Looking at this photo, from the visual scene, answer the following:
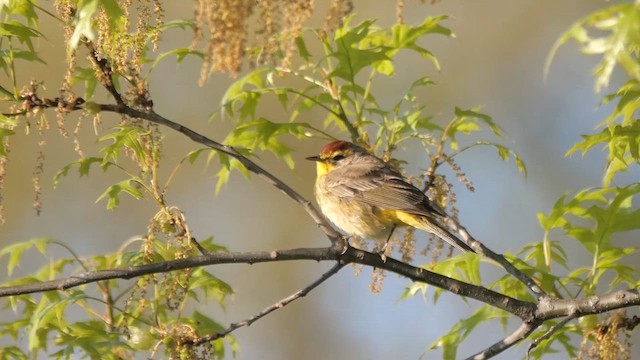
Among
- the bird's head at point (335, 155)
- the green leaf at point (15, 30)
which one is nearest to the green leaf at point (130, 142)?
the green leaf at point (15, 30)

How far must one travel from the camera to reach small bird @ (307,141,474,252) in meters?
2.85

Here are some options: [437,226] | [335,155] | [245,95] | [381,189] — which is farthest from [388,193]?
[245,95]

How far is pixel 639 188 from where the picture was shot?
92.7 inches

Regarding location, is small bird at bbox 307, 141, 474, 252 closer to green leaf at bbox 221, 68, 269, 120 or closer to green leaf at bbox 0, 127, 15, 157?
green leaf at bbox 221, 68, 269, 120

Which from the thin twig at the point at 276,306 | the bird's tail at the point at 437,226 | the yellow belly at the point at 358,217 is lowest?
the thin twig at the point at 276,306

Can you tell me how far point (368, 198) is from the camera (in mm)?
3170

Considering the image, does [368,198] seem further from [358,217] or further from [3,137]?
[3,137]

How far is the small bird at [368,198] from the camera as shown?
2848mm

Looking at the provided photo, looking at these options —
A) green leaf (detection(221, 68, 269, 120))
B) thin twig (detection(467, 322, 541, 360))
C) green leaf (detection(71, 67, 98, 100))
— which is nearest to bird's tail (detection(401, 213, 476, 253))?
thin twig (detection(467, 322, 541, 360))

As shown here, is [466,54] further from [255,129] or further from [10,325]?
[10,325]

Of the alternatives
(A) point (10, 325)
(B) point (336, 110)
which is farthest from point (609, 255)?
(A) point (10, 325)

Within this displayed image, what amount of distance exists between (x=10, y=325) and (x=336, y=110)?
113 centimetres

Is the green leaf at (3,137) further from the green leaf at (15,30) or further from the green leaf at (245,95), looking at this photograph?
the green leaf at (245,95)

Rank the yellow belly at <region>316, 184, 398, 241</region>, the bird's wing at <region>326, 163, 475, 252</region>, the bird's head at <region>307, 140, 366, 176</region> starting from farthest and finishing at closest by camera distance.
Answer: the bird's head at <region>307, 140, 366, 176</region>
the yellow belly at <region>316, 184, 398, 241</region>
the bird's wing at <region>326, 163, 475, 252</region>
